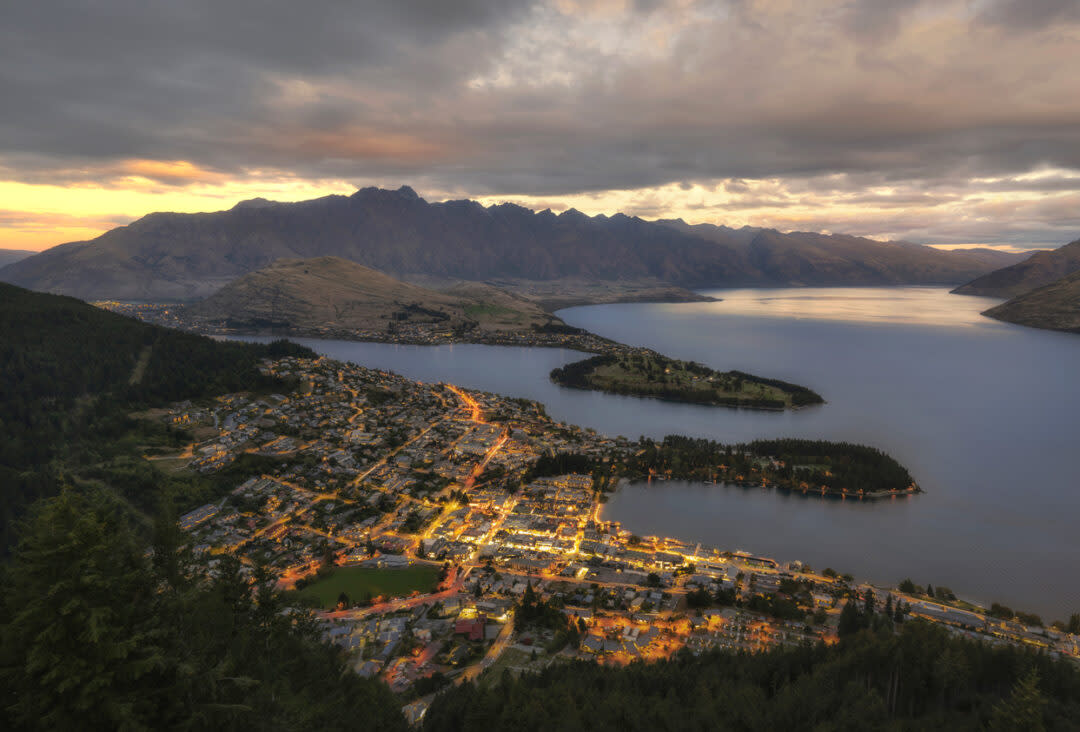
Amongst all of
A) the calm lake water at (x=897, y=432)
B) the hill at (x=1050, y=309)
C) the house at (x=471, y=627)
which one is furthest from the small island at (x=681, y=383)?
the hill at (x=1050, y=309)

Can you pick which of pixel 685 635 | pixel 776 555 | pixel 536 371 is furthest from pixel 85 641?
pixel 536 371

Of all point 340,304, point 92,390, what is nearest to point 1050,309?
point 340,304

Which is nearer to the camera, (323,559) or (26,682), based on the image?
(26,682)

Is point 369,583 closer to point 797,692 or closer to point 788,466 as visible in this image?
point 797,692

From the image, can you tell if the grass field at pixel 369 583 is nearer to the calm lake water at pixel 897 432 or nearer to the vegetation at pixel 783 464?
the calm lake water at pixel 897 432

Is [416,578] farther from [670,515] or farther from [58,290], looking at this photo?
[58,290]

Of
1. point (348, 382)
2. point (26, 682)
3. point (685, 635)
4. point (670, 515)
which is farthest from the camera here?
point (348, 382)
